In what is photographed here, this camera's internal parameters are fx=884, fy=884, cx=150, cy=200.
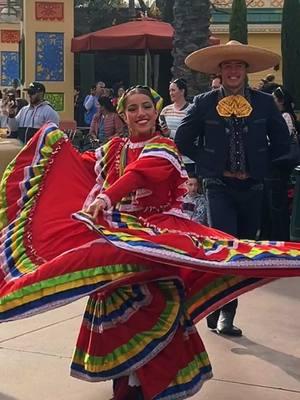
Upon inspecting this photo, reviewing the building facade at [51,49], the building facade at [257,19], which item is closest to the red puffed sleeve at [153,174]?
the building facade at [51,49]

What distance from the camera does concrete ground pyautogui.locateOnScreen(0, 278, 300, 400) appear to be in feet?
15.7

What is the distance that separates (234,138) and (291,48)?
11.9 meters

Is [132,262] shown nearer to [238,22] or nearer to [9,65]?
[238,22]

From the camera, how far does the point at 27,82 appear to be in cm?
1775

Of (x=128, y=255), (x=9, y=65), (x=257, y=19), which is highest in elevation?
(x=257, y=19)

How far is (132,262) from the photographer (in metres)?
3.97

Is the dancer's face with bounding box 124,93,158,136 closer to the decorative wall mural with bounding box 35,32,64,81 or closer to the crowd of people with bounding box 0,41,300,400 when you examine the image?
the crowd of people with bounding box 0,41,300,400

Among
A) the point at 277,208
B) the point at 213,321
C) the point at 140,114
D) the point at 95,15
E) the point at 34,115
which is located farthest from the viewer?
the point at 95,15

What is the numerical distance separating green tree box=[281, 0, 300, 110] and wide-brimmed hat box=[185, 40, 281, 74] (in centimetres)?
982

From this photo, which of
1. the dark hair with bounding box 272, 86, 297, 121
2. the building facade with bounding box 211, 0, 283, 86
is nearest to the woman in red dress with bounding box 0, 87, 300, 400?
the dark hair with bounding box 272, 86, 297, 121

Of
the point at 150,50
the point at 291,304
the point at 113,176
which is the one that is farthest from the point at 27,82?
the point at 113,176

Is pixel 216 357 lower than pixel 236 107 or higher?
lower

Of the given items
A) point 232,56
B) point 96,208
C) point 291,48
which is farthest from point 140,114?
point 291,48

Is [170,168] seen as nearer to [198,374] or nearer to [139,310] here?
[139,310]
